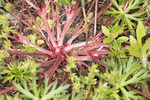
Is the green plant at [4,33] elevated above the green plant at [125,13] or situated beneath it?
situated beneath

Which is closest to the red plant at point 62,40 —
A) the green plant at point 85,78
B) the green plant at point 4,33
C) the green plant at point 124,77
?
the green plant at point 4,33

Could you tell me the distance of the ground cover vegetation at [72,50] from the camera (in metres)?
1.65

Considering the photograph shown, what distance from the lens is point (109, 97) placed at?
1.58 m

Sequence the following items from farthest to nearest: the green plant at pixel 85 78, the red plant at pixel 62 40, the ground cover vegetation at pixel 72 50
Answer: the red plant at pixel 62 40 < the ground cover vegetation at pixel 72 50 < the green plant at pixel 85 78

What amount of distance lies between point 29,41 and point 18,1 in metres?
0.54

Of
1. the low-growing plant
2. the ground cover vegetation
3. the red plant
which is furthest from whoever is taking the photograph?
the red plant

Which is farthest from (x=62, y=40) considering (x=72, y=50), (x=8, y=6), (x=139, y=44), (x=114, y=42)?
(x=139, y=44)

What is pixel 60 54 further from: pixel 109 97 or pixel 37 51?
pixel 109 97

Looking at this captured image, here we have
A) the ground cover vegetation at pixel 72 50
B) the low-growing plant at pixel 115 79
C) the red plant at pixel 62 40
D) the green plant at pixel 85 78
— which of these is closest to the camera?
the green plant at pixel 85 78

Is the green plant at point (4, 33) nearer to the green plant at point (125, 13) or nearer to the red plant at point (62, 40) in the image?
Answer: the red plant at point (62, 40)

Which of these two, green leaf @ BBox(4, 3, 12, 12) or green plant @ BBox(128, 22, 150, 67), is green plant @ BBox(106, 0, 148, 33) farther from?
green leaf @ BBox(4, 3, 12, 12)

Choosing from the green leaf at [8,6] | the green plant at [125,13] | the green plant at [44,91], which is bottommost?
the green plant at [44,91]

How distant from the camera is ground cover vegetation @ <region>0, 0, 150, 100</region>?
1.65 meters

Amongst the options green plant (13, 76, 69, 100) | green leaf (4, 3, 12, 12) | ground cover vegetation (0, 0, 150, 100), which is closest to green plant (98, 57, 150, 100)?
ground cover vegetation (0, 0, 150, 100)
